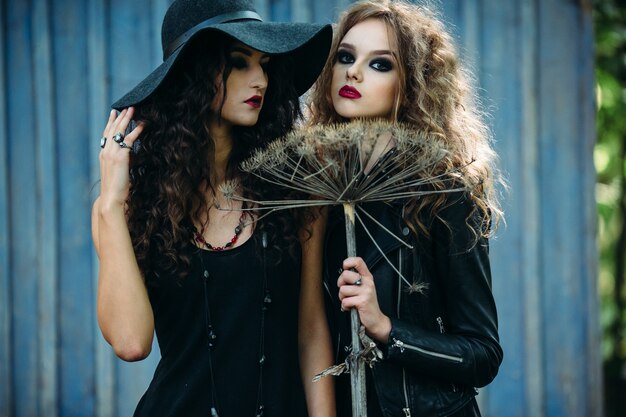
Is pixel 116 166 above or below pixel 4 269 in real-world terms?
above

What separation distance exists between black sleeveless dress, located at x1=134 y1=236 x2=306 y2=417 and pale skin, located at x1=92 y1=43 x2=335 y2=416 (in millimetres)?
99

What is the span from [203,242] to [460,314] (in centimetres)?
91

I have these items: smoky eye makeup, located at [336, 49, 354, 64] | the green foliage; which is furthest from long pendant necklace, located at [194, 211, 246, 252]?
the green foliage

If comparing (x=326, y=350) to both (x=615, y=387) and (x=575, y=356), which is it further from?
(x=615, y=387)

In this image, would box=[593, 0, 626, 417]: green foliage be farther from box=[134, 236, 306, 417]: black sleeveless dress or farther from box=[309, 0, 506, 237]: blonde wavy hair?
box=[134, 236, 306, 417]: black sleeveless dress

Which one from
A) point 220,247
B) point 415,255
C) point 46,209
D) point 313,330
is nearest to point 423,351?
point 415,255

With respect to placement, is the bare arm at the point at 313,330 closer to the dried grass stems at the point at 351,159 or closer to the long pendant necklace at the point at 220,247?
the long pendant necklace at the point at 220,247

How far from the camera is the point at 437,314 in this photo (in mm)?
2848

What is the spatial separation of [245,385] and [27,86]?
2.95 m

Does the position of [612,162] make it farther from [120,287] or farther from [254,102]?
[120,287]

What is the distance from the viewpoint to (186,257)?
9.18 feet

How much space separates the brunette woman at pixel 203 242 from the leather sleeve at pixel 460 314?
1.37 ft

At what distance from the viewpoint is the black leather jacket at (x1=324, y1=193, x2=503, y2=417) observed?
8.90ft

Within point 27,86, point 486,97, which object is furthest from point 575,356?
→ point 27,86
